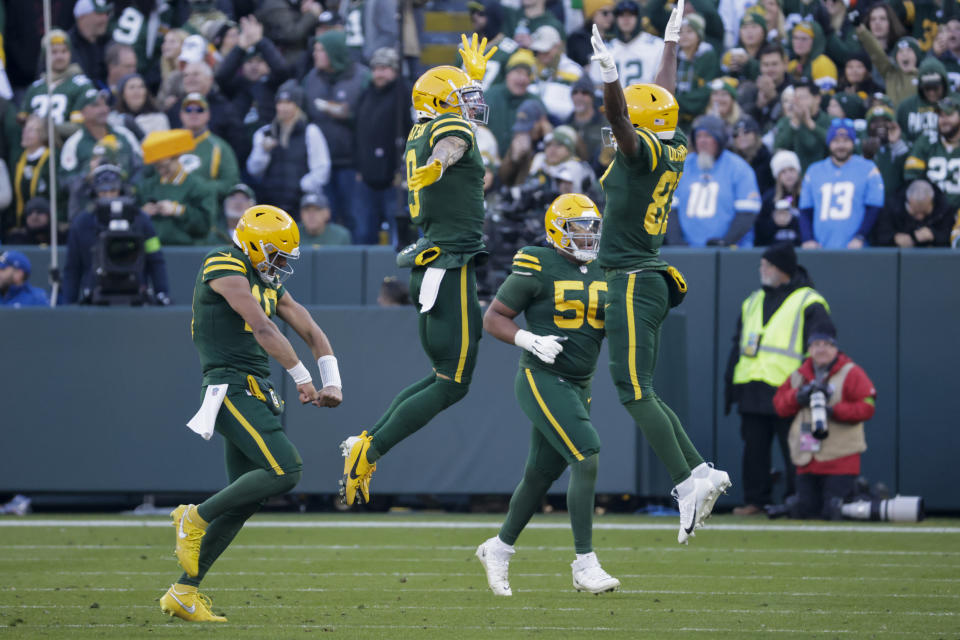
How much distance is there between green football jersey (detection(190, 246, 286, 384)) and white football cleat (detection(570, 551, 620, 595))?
208 centimetres

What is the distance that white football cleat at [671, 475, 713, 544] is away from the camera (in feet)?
27.0

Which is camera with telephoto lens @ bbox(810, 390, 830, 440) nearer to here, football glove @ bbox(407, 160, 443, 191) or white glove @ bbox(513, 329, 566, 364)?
white glove @ bbox(513, 329, 566, 364)

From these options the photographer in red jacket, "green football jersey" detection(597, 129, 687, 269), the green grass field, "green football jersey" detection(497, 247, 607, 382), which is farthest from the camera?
the photographer in red jacket

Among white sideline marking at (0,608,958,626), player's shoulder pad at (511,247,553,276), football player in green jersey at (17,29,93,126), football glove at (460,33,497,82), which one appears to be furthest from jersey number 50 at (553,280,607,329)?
football player in green jersey at (17,29,93,126)

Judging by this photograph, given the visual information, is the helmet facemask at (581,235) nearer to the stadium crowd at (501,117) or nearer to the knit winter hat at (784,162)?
the stadium crowd at (501,117)

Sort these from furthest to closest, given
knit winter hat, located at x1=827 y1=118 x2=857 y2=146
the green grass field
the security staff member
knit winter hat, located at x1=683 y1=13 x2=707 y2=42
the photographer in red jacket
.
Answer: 1. knit winter hat, located at x1=683 y1=13 x2=707 y2=42
2. knit winter hat, located at x1=827 y1=118 x2=857 y2=146
3. the security staff member
4. the photographer in red jacket
5. the green grass field

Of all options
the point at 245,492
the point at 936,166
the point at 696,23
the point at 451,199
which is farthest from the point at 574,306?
the point at 696,23

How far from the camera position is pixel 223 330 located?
26.0ft

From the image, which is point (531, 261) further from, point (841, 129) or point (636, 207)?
point (841, 129)

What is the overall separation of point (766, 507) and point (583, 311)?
502 cm

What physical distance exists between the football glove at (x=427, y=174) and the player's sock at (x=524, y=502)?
5.71 feet

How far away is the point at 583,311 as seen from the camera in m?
9.10

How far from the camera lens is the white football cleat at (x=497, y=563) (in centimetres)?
874

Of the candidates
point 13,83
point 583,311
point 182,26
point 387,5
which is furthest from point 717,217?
point 13,83
